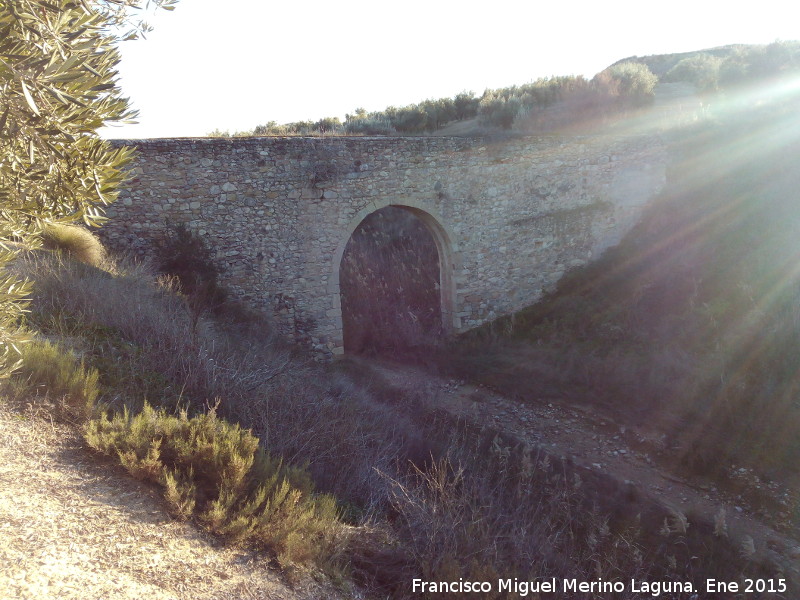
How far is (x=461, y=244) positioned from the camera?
37.5ft

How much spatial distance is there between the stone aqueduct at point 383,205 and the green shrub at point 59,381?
5.18 m

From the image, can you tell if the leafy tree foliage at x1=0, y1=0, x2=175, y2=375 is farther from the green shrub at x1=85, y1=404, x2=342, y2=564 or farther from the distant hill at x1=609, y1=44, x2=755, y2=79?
the distant hill at x1=609, y1=44, x2=755, y2=79

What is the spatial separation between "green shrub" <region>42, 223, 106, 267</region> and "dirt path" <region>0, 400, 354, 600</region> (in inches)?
204

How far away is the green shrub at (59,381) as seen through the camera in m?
4.29

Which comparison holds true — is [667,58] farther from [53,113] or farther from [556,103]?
[53,113]

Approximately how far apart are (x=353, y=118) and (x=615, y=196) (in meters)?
9.80

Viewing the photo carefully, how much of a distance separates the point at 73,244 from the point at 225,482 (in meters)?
6.37

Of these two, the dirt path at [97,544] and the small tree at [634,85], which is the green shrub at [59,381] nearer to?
the dirt path at [97,544]

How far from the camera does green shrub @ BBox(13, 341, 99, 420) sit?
169 inches

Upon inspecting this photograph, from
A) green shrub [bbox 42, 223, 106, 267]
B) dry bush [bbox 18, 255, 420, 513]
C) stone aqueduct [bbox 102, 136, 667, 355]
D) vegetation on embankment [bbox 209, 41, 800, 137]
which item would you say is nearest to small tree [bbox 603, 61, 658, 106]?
vegetation on embankment [bbox 209, 41, 800, 137]

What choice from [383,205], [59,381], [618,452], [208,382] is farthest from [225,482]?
[383,205]

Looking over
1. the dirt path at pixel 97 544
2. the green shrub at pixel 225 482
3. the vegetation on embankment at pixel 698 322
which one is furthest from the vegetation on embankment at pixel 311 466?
the vegetation on embankment at pixel 698 322

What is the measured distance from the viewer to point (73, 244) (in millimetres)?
8477

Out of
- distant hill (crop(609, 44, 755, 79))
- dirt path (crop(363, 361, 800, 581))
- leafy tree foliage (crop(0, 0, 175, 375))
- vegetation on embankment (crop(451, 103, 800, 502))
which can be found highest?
distant hill (crop(609, 44, 755, 79))
